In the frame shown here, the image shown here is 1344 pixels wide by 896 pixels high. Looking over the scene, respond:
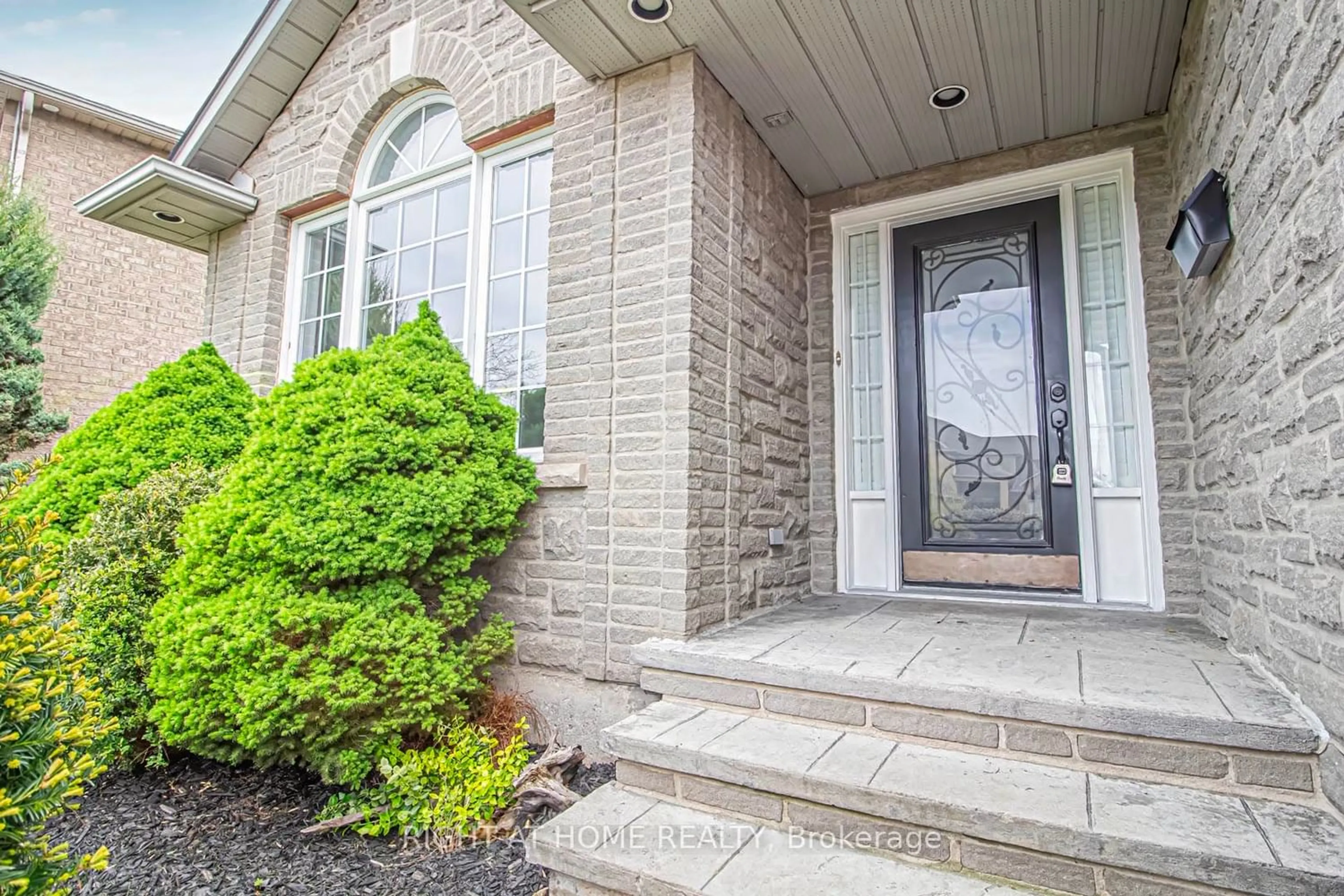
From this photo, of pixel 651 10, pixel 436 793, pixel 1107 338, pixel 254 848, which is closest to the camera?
pixel 254 848

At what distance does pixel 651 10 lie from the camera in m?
2.62

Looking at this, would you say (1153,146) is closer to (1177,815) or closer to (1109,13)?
(1109,13)

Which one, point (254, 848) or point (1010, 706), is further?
point (254, 848)

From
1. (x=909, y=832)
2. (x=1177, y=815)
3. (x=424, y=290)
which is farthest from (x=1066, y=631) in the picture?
(x=424, y=290)

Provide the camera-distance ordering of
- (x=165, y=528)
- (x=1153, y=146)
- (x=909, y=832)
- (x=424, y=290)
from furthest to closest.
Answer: (x=424, y=290)
(x=1153, y=146)
(x=165, y=528)
(x=909, y=832)

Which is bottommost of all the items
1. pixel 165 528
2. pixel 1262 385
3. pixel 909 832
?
pixel 909 832

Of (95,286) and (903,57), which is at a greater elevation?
(95,286)

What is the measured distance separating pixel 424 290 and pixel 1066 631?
3.80m

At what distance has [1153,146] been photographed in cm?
326

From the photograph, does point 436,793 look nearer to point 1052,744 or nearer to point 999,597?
point 1052,744

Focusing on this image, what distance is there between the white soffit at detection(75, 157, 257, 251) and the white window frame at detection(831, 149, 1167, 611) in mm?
4277

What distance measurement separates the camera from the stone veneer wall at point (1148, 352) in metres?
3.05

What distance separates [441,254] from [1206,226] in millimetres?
3682

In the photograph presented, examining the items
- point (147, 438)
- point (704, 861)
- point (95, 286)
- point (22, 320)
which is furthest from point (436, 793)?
point (95, 286)
